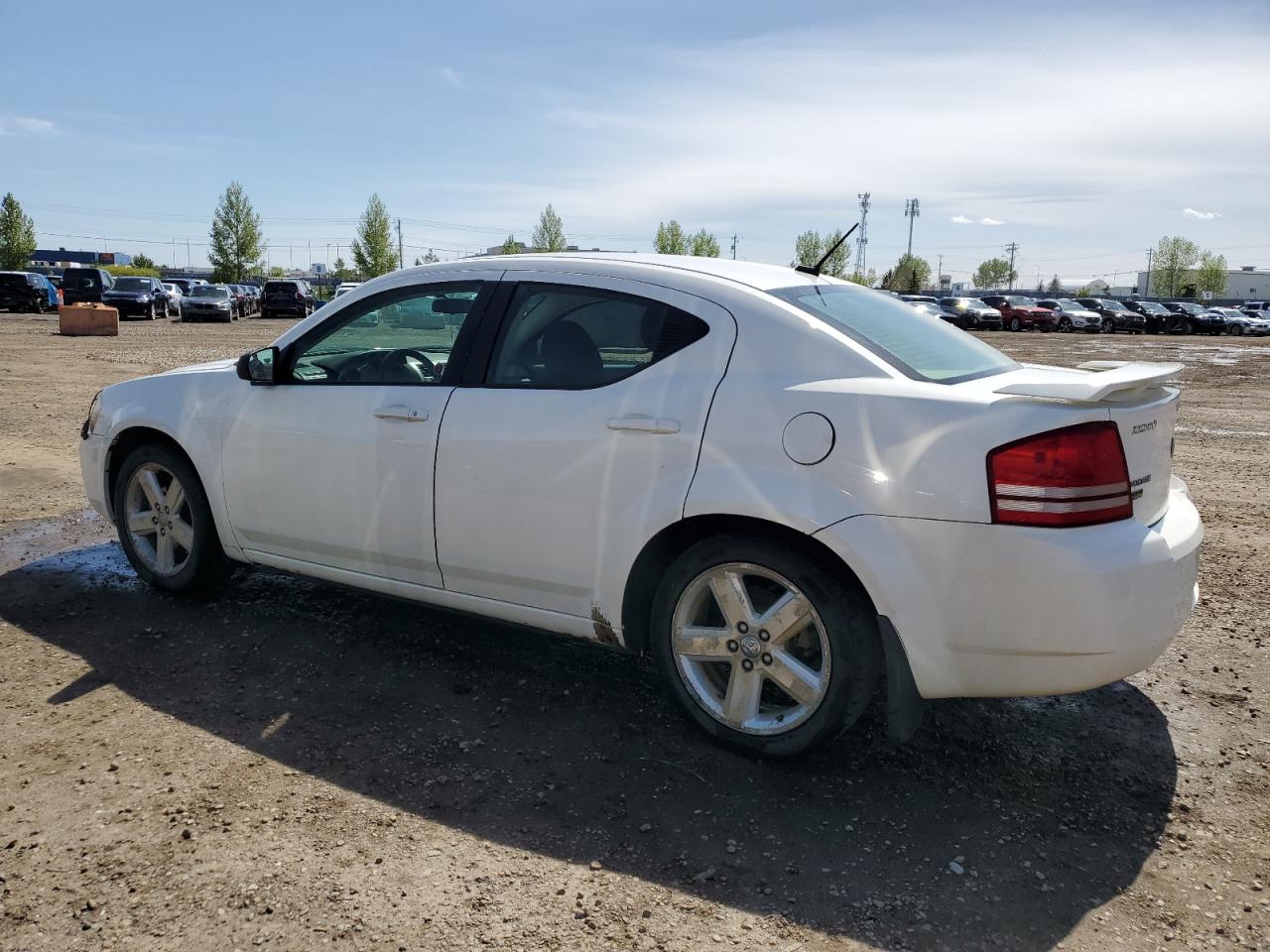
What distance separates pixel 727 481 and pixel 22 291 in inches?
1706

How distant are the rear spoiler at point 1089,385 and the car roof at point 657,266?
0.94 m

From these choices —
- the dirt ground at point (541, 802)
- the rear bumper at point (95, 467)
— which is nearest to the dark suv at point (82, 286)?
the rear bumper at point (95, 467)

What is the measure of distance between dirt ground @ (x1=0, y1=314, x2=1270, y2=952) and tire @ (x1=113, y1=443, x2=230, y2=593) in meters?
0.19

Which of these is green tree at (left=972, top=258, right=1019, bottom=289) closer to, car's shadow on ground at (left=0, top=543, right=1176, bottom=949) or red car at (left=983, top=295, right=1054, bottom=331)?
red car at (left=983, top=295, right=1054, bottom=331)

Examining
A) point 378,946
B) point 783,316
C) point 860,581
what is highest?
point 783,316

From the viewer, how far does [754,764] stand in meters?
3.33

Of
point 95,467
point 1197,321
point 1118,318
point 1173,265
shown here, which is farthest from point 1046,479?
point 1173,265

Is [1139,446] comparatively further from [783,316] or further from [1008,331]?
[1008,331]

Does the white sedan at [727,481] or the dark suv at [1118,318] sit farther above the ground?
the dark suv at [1118,318]

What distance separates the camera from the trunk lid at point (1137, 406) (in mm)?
2887

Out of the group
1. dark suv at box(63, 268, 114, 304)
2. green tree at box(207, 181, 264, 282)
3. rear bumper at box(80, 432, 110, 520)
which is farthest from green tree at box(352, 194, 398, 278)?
rear bumper at box(80, 432, 110, 520)

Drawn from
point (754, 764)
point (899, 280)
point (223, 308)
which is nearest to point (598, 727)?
point (754, 764)

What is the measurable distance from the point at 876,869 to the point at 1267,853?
114 cm

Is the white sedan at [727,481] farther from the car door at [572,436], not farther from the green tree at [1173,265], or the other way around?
the green tree at [1173,265]
